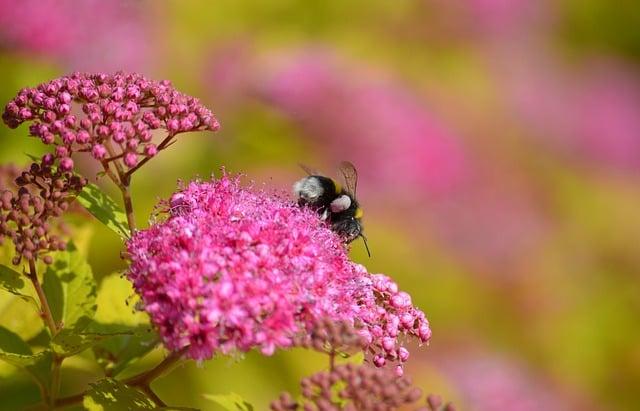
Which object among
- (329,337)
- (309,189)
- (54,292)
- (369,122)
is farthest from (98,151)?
(369,122)

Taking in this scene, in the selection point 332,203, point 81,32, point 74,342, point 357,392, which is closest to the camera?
point 357,392

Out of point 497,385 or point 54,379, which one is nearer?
point 54,379

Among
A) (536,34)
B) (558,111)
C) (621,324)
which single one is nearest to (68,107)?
(621,324)

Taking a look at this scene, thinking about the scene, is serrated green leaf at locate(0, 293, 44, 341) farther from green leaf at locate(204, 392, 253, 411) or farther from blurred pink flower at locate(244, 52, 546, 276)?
blurred pink flower at locate(244, 52, 546, 276)

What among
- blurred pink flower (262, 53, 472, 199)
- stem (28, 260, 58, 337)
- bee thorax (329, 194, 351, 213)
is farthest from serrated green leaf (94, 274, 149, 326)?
blurred pink flower (262, 53, 472, 199)

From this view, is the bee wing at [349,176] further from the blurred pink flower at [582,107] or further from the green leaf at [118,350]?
the blurred pink flower at [582,107]

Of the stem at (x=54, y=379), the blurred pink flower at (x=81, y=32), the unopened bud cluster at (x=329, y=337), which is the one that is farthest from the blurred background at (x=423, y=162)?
the unopened bud cluster at (x=329, y=337)

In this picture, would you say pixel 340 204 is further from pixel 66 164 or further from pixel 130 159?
pixel 66 164

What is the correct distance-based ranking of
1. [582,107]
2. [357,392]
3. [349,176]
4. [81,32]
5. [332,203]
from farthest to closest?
[582,107]
[81,32]
[349,176]
[332,203]
[357,392]
